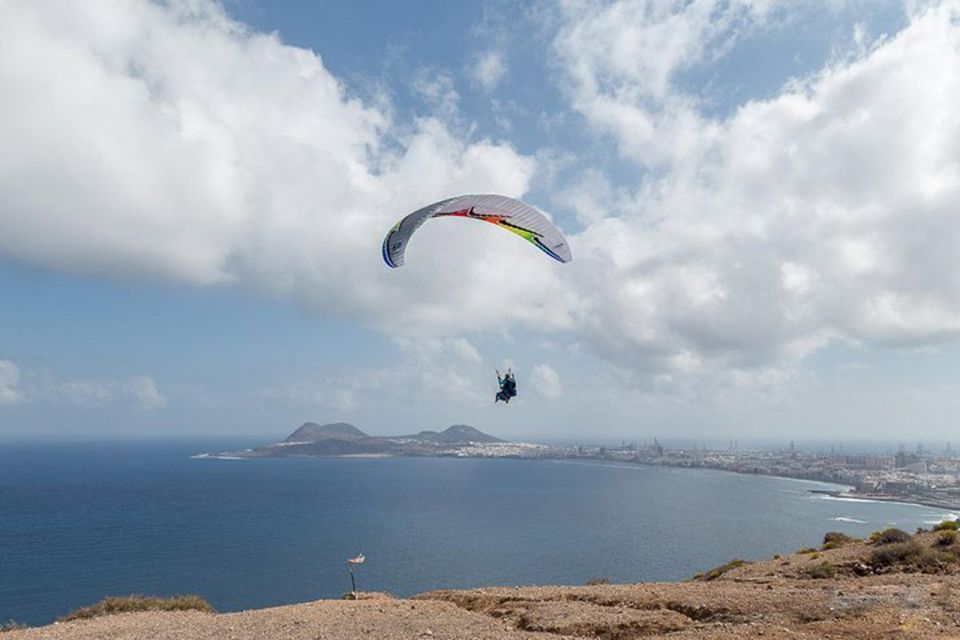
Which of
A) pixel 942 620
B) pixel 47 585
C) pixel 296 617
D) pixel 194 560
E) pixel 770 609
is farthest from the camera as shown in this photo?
pixel 194 560

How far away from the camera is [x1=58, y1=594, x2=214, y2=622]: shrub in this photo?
17.2 meters

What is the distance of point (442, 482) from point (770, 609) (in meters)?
174

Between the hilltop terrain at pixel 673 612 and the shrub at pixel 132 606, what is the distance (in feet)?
5.08

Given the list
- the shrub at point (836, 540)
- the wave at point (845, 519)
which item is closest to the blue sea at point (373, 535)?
the wave at point (845, 519)

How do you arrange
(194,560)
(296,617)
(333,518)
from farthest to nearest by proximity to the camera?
1. (333,518)
2. (194,560)
3. (296,617)

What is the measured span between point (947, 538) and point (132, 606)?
24314 millimetres

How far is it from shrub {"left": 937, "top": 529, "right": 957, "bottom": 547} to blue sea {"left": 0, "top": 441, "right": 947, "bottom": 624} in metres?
48.0

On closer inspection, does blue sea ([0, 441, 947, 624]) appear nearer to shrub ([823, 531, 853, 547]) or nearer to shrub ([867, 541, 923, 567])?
shrub ([823, 531, 853, 547])

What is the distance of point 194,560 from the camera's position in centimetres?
7681

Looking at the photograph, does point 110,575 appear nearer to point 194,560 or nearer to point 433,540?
point 194,560

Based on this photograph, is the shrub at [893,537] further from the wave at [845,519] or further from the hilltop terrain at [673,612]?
the wave at [845,519]

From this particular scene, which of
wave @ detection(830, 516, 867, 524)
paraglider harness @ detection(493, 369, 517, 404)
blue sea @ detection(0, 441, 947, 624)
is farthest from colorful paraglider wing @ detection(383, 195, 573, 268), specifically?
wave @ detection(830, 516, 867, 524)

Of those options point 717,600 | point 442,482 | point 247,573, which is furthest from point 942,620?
point 442,482

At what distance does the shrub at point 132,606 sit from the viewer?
677 inches
